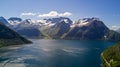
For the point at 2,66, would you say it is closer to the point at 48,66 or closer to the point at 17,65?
the point at 17,65

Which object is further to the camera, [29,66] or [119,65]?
[29,66]

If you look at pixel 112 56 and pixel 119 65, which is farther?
pixel 112 56

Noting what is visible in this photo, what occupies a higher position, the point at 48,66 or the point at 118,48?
the point at 118,48

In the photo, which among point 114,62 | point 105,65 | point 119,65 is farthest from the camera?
point 105,65

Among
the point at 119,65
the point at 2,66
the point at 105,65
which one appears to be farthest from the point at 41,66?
the point at 119,65

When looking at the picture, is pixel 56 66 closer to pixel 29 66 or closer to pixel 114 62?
pixel 29 66

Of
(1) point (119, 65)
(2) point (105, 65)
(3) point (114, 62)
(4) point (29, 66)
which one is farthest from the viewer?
(4) point (29, 66)

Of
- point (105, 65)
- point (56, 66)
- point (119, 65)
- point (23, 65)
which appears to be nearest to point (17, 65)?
point (23, 65)

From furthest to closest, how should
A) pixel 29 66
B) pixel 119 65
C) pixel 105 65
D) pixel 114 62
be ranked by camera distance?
1. pixel 29 66
2. pixel 105 65
3. pixel 114 62
4. pixel 119 65
